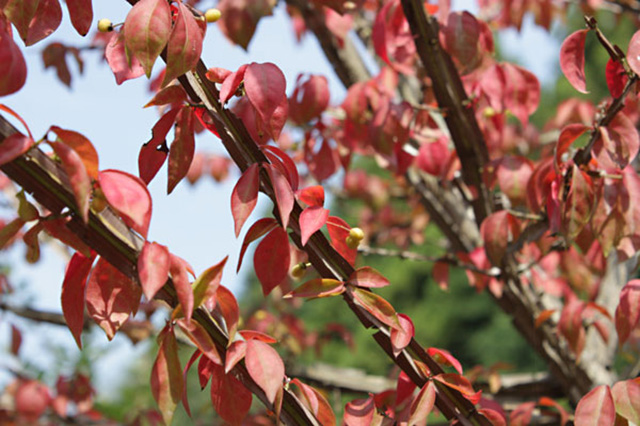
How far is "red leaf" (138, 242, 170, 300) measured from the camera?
1.58 feet

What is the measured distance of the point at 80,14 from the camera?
2.01 feet

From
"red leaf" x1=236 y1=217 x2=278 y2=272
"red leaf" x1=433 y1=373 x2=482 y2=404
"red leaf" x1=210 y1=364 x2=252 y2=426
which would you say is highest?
"red leaf" x1=236 y1=217 x2=278 y2=272

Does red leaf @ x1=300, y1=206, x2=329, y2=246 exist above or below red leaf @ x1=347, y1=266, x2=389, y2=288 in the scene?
above

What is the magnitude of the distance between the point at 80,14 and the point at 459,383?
1.89 feet

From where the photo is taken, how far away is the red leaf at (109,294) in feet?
1.89

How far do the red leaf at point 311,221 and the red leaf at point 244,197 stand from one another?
51 mm

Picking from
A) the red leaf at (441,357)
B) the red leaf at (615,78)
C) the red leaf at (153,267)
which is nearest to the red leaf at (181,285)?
the red leaf at (153,267)

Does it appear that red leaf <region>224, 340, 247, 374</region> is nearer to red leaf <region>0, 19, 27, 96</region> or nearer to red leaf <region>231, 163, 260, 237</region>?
red leaf <region>231, 163, 260, 237</region>

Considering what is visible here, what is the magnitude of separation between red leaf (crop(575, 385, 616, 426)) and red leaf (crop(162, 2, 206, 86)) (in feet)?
1.71

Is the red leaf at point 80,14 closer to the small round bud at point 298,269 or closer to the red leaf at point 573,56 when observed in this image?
the small round bud at point 298,269

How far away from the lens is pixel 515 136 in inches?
92.7

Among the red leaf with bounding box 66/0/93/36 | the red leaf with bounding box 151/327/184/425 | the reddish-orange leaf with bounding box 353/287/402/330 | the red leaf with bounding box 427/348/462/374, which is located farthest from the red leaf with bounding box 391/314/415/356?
the red leaf with bounding box 66/0/93/36

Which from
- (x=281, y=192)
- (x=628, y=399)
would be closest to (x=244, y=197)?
(x=281, y=192)

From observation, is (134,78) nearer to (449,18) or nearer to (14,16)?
(14,16)
